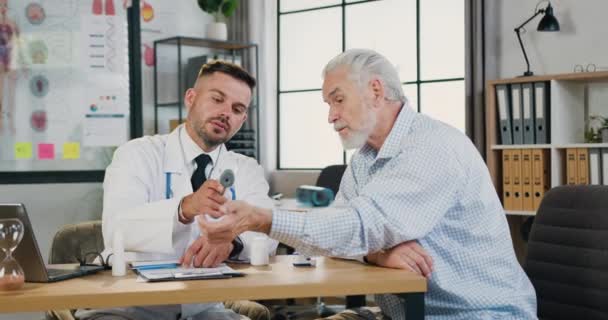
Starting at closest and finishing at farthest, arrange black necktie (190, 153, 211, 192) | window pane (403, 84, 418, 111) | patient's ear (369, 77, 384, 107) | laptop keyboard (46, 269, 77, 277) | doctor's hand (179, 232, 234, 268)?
laptop keyboard (46, 269, 77, 277) < doctor's hand (179, 232, 234, 268) < patient's ear (369, 77, 384, 107) < black necktie (190, 153, 211, 192) < window pane (403, 84, 418, 111)

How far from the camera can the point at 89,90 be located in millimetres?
5227

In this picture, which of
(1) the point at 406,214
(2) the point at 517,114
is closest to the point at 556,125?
(2) the point at 517,114

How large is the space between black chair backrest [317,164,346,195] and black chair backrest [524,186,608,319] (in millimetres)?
2273

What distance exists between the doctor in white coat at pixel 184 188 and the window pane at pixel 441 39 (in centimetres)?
283

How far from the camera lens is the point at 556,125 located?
4570 millimetres

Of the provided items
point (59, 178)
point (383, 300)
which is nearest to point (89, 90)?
point (59, 178)

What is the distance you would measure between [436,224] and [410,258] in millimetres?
134

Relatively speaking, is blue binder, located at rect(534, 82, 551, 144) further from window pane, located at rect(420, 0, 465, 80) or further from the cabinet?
the cabinet

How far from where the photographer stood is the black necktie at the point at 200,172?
278cm

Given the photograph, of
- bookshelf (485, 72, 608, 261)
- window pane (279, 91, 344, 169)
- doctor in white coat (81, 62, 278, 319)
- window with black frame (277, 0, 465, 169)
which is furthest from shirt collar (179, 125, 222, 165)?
window pane (279, 91, 344, 169)

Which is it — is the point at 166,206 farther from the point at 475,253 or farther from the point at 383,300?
the point at 475,253

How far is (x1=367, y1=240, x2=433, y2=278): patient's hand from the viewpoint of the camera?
2111mm

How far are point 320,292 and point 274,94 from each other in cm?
465

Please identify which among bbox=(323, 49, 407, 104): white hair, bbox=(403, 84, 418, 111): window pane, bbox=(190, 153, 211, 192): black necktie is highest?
bbox=(403, 84, 418, 111): window pane
